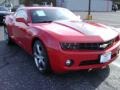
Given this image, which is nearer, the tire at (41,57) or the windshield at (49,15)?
the tire at (41,57)

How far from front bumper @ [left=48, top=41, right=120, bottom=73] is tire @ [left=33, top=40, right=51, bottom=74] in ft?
0.68

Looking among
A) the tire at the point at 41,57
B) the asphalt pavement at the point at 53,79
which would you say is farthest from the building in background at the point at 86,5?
the tire at the point at 41,57

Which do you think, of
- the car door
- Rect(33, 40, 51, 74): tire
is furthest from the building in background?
Rect(33, 40, 51, 74): tire

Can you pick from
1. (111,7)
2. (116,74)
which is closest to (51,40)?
(116,74)

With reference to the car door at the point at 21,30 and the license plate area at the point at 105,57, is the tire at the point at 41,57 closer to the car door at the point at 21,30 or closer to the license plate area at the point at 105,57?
the car door at the point at 21,30

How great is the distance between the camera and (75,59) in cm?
442

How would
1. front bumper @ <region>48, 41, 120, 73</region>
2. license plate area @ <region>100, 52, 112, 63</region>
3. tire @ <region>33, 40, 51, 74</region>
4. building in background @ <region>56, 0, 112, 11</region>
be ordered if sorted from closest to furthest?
front bumper @ <region>48, 41, 120, 73</region>
license plate area @ <region>100, 52, 112, 63</region>
tire @ <region>33, 40, 51, 74</region>
building in background @ <region>56, 0, 112, 11</region>

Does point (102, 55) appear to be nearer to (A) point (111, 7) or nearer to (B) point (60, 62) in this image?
(B) point (60, 62)

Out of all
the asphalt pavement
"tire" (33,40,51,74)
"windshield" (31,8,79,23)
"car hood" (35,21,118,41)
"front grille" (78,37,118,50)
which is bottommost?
the asphalt pavement

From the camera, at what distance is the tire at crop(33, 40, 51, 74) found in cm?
486

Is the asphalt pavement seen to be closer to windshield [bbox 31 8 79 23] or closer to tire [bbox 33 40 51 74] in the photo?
tire [bbox 33 40 51 74]

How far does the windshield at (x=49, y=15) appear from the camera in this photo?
6.02 metres

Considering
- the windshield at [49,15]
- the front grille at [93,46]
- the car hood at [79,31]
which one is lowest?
the front grille at [93,46]

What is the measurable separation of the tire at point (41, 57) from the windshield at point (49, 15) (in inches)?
34.4
